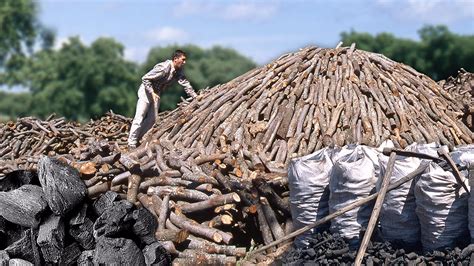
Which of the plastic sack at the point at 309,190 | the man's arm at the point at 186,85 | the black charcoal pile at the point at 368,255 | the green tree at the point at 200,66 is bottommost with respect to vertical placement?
the black charcoal pile at the point at 368,255

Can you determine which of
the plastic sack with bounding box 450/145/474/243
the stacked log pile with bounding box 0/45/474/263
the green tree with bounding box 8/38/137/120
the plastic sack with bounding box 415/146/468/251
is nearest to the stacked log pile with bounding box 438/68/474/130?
the stacked log pile with bounding box 0/45/474/263

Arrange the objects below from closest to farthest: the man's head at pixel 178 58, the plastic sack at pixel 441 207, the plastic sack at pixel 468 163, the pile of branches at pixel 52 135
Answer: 1. the plastic sack at pixel 468 163
2. the plastic sack at pixel 441 207
3. the man's head at pixel 178 58
4. the pile of branches at pixel 52 135

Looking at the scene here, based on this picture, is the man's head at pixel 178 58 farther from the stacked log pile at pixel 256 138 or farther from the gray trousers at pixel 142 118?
the stacked log pile at pixel 256 138

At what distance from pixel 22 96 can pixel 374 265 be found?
37.3m

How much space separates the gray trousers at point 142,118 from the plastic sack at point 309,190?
5.64 m

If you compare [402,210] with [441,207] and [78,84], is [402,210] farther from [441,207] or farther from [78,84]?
[78,84]

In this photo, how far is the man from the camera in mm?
14305

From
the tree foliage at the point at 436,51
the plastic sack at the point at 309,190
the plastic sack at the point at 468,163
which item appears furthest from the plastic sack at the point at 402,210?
the tree foliage at the point at 436,51

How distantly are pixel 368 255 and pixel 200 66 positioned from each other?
40240mm

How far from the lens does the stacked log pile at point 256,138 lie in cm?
998

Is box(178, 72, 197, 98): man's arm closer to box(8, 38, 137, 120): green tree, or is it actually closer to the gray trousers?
the gray trousers

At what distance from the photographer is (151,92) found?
14312 millimetres

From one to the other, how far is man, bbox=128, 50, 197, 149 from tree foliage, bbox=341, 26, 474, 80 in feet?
83.4

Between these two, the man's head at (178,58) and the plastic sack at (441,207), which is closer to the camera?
the plastic sack at (441,207)
